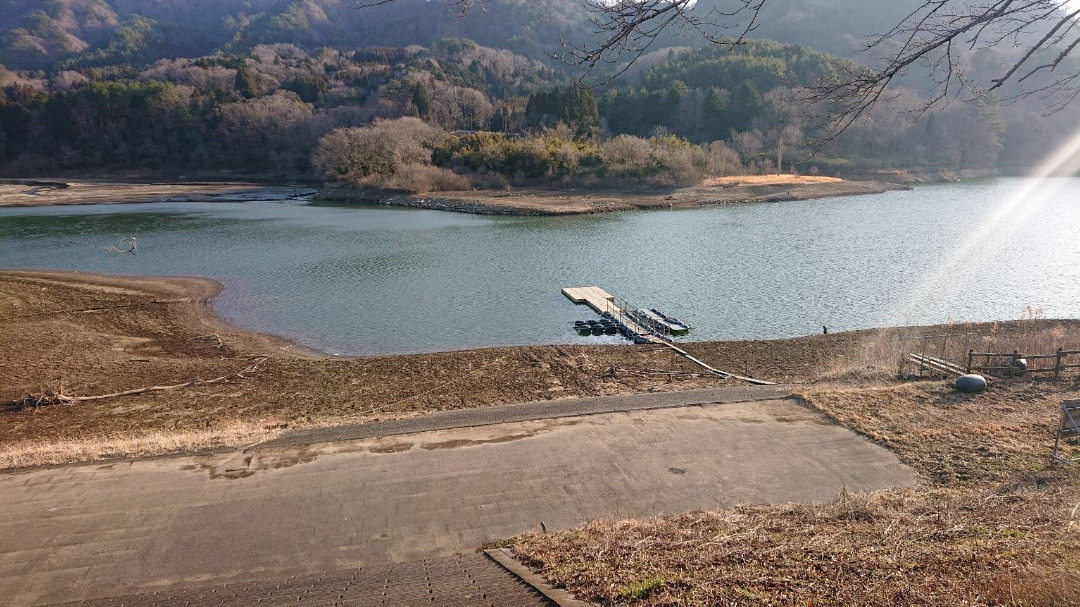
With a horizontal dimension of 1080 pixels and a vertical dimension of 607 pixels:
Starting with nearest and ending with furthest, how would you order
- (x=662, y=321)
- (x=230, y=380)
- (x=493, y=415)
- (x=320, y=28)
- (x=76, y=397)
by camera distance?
(x=493, y=415) < (x=76, y=397) < (x=230, y=380) < (x=662, y=321) < (x=320, y=28)

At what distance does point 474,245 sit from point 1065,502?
32.0m

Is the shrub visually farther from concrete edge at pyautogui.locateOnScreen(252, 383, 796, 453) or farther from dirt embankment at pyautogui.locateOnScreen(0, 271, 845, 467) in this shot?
concrete edge at pyautogui.locateOnScreen(252, 383, 796, 453)

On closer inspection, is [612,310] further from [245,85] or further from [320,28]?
[320,28]

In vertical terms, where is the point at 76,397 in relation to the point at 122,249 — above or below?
below

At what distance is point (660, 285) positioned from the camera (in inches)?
1041

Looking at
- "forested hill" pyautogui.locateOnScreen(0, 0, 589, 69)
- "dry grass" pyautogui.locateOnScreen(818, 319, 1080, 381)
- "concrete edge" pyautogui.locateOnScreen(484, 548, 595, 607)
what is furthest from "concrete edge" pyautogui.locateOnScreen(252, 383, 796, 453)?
"forested hill" pyautogui.locateOnScreen(0, 0, 589, 69)

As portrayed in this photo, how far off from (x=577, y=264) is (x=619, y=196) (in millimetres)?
30473

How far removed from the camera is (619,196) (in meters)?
59.8

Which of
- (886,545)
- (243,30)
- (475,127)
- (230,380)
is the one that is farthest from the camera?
(243,30)

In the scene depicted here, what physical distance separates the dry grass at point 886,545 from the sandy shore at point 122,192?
223 feet

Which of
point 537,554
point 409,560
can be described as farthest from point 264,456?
point 537,554

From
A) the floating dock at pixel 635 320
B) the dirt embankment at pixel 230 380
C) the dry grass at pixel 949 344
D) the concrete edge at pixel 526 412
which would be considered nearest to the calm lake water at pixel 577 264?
the floating dock at pixel 635 320

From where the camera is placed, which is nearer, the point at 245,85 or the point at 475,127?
the point at 475,127

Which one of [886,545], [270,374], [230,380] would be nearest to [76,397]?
[230,380]
